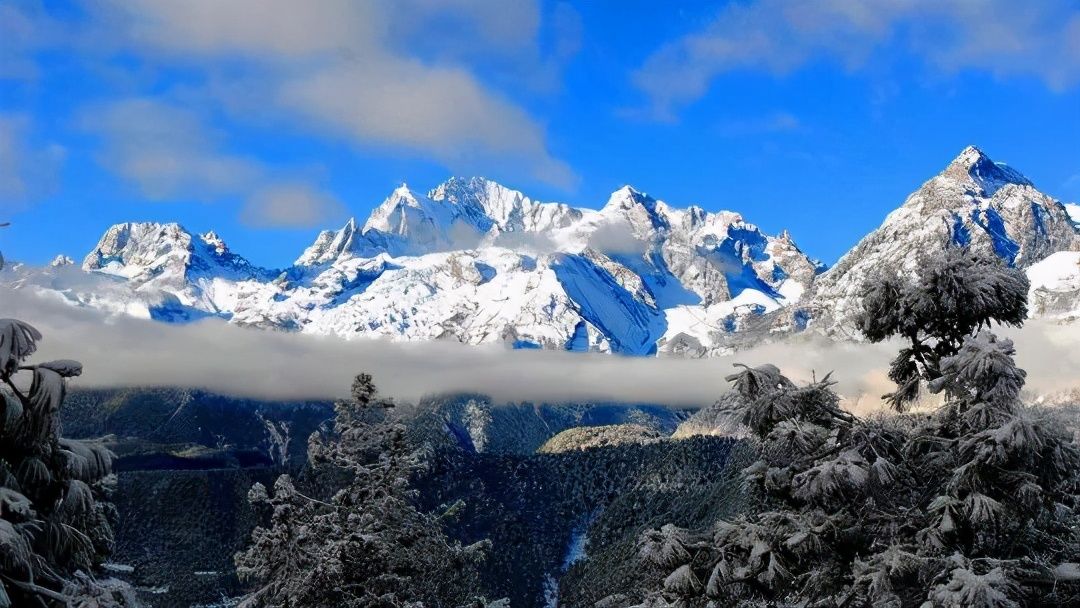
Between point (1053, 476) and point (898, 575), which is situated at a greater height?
point (1053, 476)

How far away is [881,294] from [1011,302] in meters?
2.06

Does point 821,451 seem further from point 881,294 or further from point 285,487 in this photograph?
point 285,487

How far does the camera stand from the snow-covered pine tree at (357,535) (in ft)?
78.0

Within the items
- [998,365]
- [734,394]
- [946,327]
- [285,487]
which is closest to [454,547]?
[285,487]

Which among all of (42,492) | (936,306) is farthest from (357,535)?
Answer: (936,306)

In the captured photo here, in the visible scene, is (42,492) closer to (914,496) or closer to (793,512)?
(793,512)

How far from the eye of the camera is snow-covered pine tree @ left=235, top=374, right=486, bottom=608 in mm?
23766

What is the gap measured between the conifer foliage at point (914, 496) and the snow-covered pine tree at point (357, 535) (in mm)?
11201

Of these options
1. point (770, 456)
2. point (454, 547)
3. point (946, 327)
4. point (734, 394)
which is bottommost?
point (454, 547)

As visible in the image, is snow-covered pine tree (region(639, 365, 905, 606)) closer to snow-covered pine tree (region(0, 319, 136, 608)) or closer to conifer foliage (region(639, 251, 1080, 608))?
conifer foliage (region(639, 251, 1080, 608))

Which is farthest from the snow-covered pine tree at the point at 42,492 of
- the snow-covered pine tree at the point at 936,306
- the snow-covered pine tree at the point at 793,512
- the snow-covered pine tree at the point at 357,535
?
the snow-covered pine tree at the point at 936,306

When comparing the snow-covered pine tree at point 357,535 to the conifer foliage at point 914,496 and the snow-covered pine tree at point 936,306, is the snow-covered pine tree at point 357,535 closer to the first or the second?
the conifer foliage at point 914,496

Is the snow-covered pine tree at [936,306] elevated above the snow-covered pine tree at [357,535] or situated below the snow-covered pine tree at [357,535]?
above

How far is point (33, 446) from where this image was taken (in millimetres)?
12023
